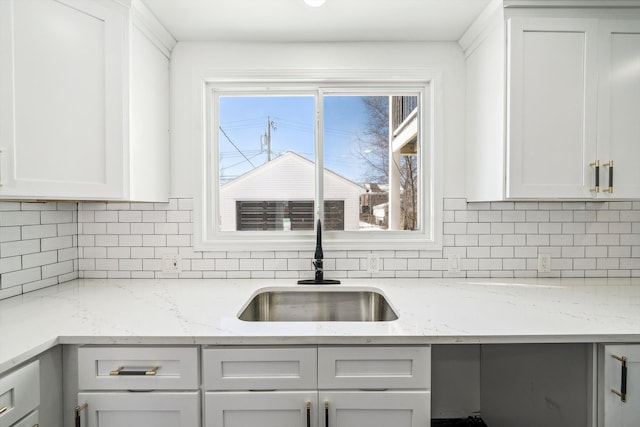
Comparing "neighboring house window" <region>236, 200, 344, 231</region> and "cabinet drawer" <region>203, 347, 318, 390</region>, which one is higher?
"neighboring house window" <region>236, 200, 344, 231</region>

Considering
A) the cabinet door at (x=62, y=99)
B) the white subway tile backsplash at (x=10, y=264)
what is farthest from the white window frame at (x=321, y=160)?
the white subway tile backsplash at (x=10, y=264)

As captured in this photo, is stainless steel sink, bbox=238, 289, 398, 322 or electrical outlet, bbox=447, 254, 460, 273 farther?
electrical outlet, bbox=447, 254, 460, 273

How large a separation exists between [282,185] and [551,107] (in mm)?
1393

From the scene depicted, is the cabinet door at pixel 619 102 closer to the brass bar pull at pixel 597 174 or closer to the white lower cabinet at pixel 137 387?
the brass bar pull at pixel 597 174

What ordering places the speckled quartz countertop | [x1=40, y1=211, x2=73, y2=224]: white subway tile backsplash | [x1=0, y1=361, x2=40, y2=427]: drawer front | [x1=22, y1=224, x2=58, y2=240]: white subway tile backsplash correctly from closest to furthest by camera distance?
1. [x1=0, y1=361, x2=40, y2=427]: drawer front
2. the speckled quartz countertop
3. [x1=22, y1=224, x2=58, y2=240]: white subway tile backsplash
4. [x1=40, y1=211, x2=73, y2=224]: white subway tile backsplash

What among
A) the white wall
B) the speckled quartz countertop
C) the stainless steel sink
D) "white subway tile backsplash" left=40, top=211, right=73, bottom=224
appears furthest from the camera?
the white wall

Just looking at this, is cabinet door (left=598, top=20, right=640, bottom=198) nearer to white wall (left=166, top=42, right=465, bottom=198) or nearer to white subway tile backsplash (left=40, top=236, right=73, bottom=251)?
white wall (left=166, top=42, right=465, bottom=198)

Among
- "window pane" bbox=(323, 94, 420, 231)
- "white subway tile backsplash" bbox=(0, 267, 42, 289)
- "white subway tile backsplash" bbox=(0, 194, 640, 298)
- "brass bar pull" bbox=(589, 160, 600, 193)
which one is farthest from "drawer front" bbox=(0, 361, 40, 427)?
"brass bar pull" bbox=(589, 160, 600, 193)

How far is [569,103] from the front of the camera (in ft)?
5.36

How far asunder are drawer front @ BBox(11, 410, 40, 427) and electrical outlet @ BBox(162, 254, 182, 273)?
97cm

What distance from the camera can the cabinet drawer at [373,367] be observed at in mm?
1235

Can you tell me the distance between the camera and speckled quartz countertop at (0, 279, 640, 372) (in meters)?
1.20

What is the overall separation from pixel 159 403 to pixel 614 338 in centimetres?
153

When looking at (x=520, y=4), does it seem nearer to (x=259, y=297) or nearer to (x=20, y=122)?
(x=259, y=297)
